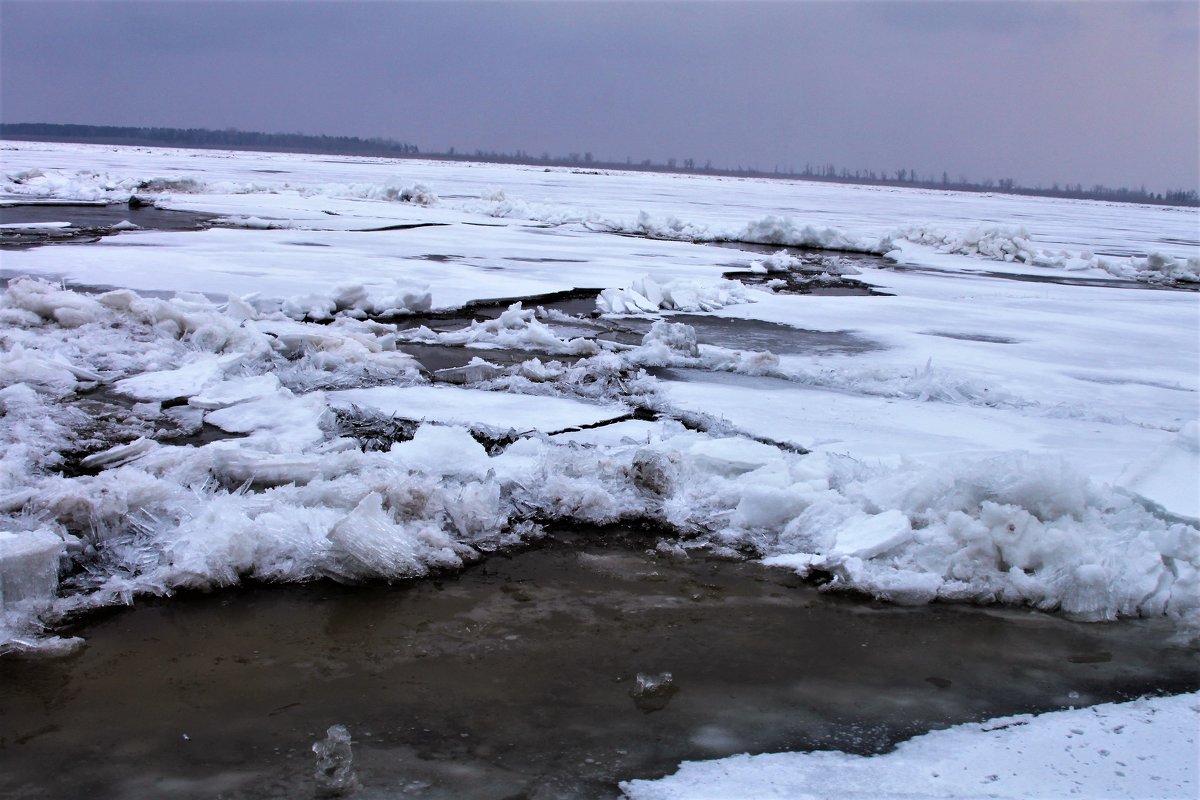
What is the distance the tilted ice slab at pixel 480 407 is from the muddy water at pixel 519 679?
1603 mm

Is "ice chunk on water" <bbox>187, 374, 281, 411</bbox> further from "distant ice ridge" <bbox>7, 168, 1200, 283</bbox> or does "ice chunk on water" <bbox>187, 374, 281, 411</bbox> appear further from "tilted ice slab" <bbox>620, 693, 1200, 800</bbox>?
"distant ice ridge" <bbox>7, 168, 1200, 283</bbox>

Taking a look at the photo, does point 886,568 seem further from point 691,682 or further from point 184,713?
point 184,713

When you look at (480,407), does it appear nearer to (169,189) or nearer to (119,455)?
(119,455)

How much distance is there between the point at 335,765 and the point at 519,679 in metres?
0.61

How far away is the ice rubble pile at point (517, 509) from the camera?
3.30 metres

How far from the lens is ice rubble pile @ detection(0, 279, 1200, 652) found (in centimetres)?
330

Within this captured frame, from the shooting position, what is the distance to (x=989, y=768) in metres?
2.30

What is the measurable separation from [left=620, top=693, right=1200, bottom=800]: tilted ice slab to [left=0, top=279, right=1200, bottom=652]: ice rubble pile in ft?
2.81

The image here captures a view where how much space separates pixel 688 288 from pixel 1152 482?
645 centimetres

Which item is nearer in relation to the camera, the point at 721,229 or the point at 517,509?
the point at 517,509

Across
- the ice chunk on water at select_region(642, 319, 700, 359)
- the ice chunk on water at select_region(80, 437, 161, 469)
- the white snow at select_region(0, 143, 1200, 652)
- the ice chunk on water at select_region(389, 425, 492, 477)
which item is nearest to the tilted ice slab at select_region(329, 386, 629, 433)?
the white snow at select_region(0, 143, 1200, 652)

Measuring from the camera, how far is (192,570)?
317cm

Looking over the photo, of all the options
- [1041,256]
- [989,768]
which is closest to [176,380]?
[989,768]

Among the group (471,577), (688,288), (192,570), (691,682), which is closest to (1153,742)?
(691,682)
